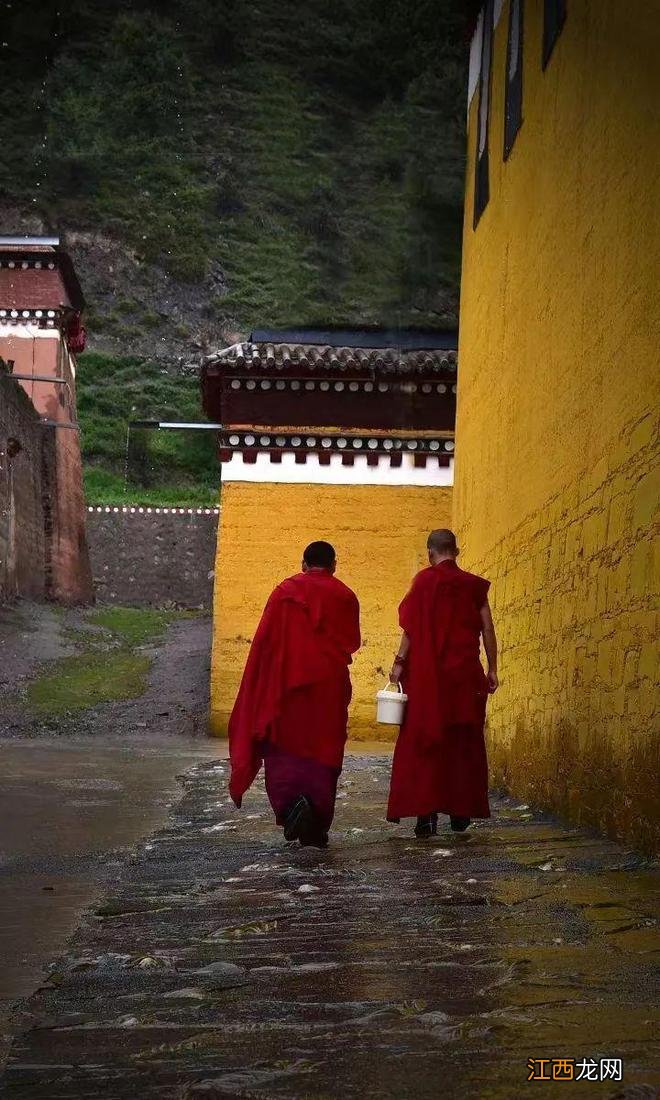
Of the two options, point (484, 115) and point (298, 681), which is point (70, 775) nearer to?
point (298, 681)

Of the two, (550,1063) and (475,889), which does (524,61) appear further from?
(550,1063)

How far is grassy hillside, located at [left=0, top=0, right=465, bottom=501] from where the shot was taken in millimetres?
56094

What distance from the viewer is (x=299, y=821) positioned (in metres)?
5.66

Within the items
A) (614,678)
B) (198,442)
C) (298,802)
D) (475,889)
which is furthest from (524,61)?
(198,442)

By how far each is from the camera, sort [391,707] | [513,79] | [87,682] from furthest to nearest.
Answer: [87,682] → [513,79] → [391,707]

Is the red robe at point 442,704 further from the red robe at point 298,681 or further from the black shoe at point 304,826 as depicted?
the black shoe at point 304,826

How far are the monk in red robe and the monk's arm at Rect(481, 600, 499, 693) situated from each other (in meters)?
0.66

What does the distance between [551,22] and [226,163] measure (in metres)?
57.7

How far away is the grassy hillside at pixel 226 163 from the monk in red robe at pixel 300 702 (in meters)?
44.8

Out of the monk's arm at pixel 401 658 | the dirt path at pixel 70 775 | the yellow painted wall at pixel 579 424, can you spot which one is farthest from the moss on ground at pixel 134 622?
the monk's arm at pixel 401 658

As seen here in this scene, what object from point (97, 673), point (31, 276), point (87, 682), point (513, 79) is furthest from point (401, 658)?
point (31, 276)

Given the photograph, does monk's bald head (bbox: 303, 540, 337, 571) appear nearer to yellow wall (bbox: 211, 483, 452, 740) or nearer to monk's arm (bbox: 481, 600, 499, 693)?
monk's arm (bbox: 481, 600, 499, 693)

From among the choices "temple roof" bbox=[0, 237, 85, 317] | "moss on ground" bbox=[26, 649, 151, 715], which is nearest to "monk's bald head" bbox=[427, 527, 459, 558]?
"moss on ground" bbox=[26, 649, 151, 715]

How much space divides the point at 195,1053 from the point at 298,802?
3.33 m
